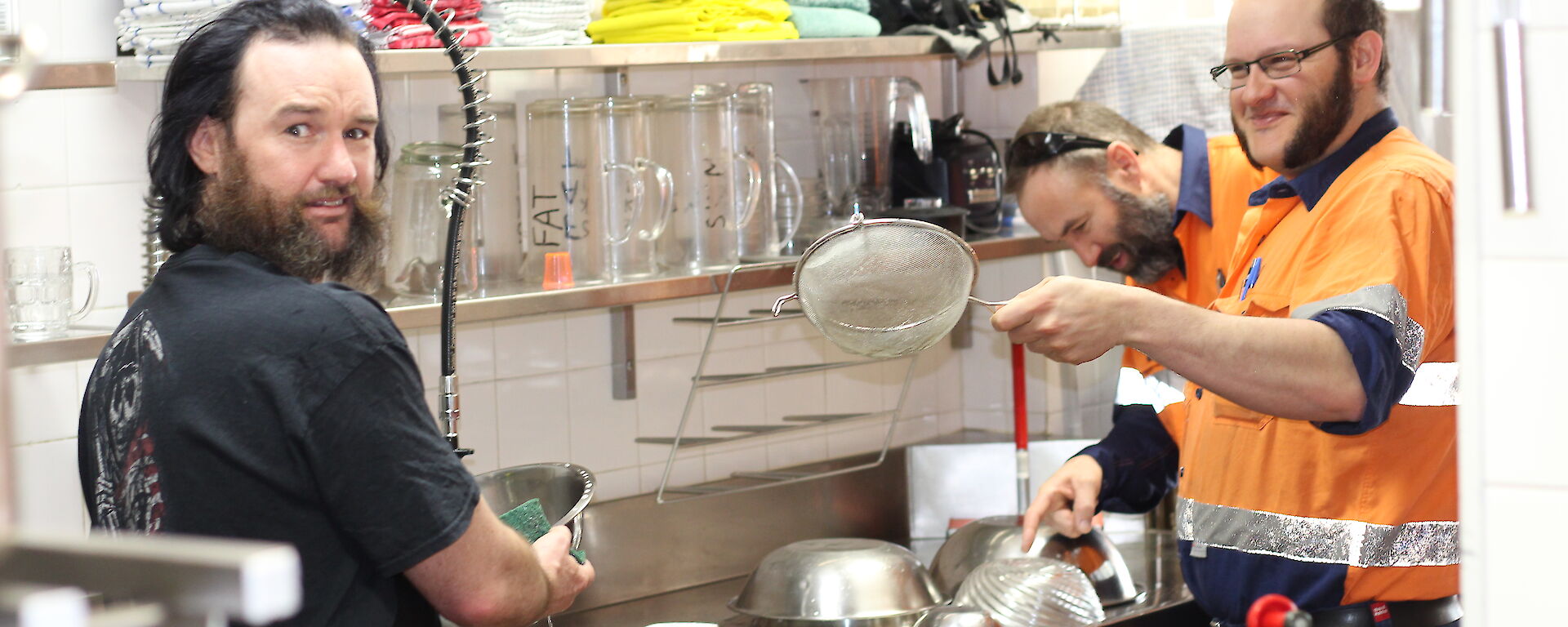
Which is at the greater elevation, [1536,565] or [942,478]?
[1536,565]

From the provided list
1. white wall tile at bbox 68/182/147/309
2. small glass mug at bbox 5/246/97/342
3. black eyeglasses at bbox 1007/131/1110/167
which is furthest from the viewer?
black eyeglasses at bbox 1007/131/1110/167

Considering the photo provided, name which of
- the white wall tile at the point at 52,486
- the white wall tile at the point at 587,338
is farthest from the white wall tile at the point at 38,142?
the white wall tile at the point at 587,338

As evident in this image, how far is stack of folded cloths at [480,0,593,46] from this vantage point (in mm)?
2014

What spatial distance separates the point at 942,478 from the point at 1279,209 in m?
1.27

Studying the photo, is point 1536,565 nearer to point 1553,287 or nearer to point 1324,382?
point 1553,287

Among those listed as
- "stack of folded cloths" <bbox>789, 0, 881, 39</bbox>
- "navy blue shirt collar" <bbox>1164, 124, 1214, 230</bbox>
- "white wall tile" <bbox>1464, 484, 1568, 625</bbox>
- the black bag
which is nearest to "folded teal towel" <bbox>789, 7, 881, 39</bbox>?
"stack of folded cloths" <bbox>789, 0, 881, 39</bbox>

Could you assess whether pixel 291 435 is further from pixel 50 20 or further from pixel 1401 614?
pixel 1401 614

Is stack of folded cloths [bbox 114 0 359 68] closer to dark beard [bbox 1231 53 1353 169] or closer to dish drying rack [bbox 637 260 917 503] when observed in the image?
dish drying rack [bbox 637 260 917 503]

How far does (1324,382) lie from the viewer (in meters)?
1.49

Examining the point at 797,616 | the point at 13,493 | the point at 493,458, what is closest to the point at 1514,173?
the point at 13,493

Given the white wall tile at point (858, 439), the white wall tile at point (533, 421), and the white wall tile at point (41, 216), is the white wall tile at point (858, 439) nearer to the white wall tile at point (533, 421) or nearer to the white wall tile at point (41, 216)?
the white wall tile at point (533, 421)

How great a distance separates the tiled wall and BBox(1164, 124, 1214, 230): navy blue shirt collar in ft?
1.98

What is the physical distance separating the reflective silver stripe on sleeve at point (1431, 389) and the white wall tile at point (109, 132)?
65.5 inches

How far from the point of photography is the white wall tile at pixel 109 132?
1.97 m
